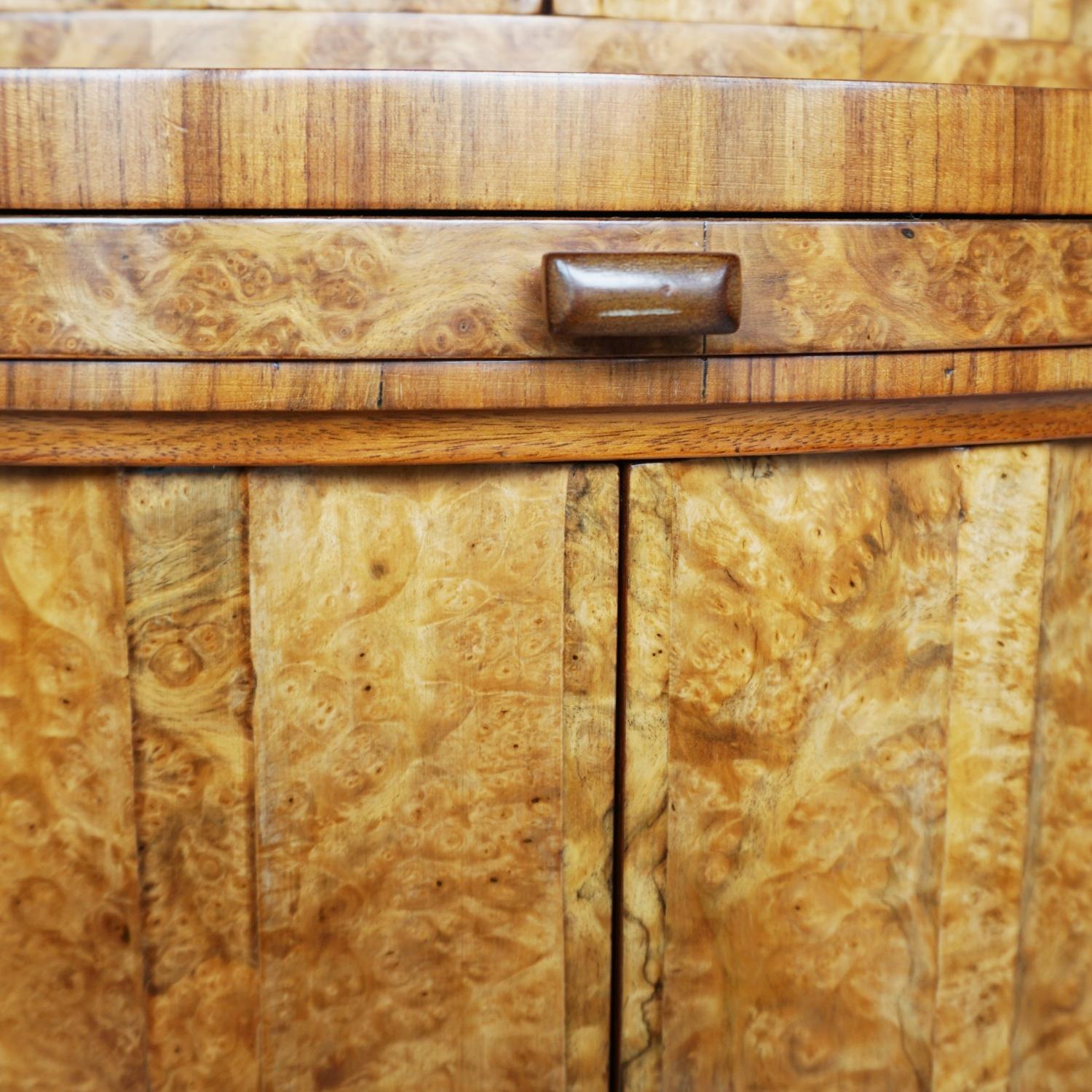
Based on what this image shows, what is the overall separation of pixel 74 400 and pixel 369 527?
5.2 inches

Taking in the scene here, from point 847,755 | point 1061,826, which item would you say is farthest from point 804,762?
point 1061,826

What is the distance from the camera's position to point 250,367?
463mm

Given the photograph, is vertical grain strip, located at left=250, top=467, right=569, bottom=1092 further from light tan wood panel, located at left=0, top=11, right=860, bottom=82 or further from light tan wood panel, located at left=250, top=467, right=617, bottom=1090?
light tan wood panel, located at left=0, top=11, right=860, bottom=82

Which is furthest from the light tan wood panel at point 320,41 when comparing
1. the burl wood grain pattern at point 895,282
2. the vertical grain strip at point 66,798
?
the vertical grain strip at point 66,798

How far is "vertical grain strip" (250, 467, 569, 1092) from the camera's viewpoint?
19.6 inches

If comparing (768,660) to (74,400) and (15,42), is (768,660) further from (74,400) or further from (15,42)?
(15,42)

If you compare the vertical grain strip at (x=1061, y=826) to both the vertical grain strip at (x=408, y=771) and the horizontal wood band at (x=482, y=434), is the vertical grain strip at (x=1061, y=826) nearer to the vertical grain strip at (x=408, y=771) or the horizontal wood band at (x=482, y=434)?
the horizontal wood band at (x=482, y=434)

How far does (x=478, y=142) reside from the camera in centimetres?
46

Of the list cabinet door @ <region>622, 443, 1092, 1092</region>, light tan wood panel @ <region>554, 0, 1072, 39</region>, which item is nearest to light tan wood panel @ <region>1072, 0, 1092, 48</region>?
light tan wood panel @ <region>554, 0, 1072, 39</region>

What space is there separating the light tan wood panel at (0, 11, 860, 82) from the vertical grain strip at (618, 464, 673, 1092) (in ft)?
0.70

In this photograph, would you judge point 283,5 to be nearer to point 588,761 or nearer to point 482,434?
point 482,434

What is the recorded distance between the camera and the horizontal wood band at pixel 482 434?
475 millimetres

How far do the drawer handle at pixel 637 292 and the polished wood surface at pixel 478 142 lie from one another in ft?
0.11

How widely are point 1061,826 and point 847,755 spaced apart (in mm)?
147
